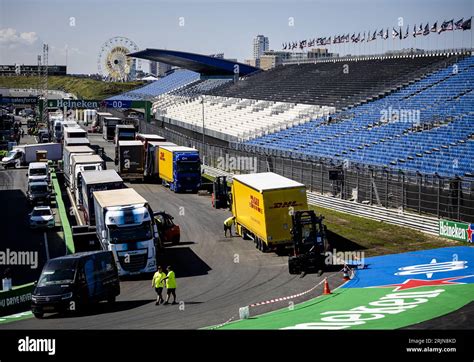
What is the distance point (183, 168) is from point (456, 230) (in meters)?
23.4

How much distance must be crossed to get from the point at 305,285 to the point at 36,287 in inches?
399

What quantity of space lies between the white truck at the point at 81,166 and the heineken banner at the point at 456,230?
21671 mm

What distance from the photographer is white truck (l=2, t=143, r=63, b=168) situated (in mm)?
70562

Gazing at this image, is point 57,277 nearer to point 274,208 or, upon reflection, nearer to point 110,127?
point 274,208

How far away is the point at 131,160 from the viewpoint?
58.5 meters

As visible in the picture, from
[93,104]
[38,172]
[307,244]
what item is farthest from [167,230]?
[93,104]

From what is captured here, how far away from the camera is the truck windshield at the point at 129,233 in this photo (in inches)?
1117

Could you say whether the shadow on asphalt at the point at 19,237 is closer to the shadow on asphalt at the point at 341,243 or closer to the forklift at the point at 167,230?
the forklift at the point at 167,230

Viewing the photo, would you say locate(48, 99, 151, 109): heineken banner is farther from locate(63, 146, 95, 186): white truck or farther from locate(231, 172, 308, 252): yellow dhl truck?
locate(231, 172, 308, 252): yellow dhl truck

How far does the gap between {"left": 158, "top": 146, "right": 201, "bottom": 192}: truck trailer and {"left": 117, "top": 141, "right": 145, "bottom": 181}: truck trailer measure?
542 centimetres

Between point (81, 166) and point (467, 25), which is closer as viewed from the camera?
point (81, 166)

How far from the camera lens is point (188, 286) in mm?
27969
